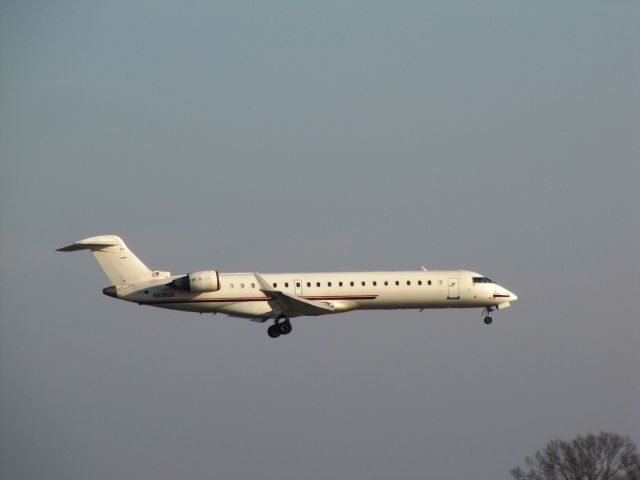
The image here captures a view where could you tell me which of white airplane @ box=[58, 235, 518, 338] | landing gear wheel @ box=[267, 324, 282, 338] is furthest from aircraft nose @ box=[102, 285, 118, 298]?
landing gear wheel @ box=[267, 324, 282, 338]

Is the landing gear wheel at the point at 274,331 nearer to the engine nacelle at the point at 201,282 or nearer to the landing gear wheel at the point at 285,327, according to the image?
the landing gear wheel at the point at 285,327

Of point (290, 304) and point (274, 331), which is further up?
point (290, 304)

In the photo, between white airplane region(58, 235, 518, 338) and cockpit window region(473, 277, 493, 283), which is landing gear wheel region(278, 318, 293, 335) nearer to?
white airplane region(58, 235, 518, 338)

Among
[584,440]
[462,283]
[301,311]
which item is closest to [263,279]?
[301,311]

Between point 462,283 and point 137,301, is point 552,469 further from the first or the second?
point 137,301

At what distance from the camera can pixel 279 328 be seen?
123188mm

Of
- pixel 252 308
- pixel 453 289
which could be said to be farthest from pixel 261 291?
pixel 453 289

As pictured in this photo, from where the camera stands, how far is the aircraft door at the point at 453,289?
12344cm

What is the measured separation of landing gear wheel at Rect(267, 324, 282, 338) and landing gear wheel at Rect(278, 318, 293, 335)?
13cm

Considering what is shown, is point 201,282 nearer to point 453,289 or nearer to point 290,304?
point 290,304

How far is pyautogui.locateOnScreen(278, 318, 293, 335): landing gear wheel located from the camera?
123 metres

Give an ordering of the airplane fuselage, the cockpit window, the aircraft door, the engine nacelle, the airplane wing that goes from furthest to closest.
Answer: the cockpit window
the aircraft door
the airplane fuselage
the engine nacelle
the airplane wing

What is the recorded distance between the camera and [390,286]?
122 meters

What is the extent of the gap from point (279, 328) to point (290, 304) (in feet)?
6.74
